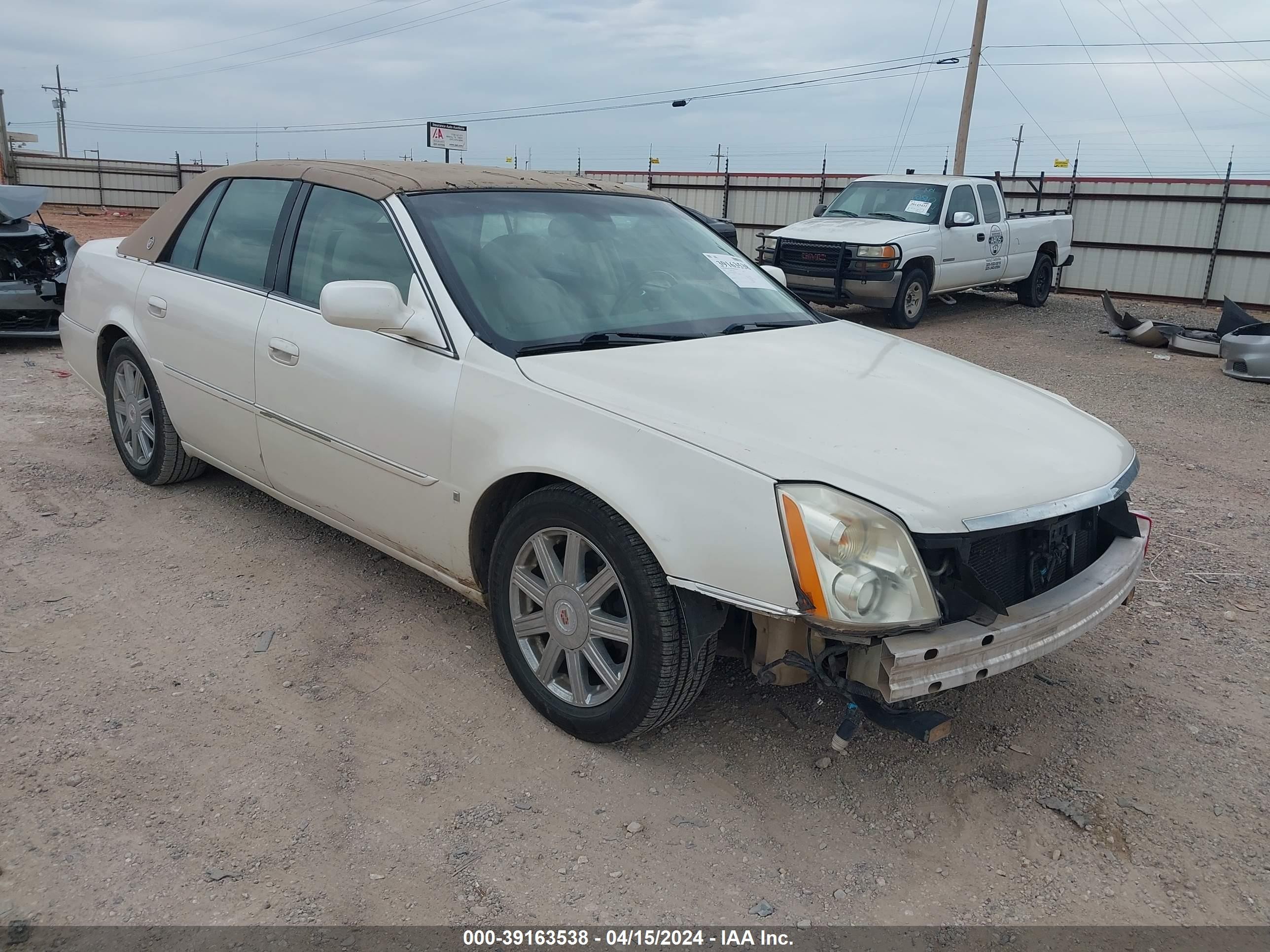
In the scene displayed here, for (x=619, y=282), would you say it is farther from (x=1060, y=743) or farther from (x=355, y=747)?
(x=1060, y=743)

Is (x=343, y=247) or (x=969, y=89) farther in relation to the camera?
(x=969, y=89)

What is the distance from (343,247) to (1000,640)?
2788 mm

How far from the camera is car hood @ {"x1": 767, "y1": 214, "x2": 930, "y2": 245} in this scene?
1206 centimetres

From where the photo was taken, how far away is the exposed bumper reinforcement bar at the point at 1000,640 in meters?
2.40

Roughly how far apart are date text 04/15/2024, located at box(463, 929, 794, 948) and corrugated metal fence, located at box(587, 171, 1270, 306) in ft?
57.3

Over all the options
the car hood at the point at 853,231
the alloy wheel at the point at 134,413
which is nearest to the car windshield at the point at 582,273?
the alloy wheel at the point at 134,413

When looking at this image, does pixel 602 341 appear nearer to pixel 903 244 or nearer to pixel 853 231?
pixel 903 244

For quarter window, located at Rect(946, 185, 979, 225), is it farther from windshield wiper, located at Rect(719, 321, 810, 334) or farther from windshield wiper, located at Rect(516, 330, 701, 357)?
windshield wiper, located at Rect(516, 330, 701, 357)

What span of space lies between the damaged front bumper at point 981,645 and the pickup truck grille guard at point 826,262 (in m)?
9.57

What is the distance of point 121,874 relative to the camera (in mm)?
2404

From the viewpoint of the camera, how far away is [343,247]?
3.76m

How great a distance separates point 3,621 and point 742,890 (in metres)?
2.99

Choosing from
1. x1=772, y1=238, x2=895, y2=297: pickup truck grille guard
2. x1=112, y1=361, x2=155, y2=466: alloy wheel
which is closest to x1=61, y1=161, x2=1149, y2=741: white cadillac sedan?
x1=112, y1=361, x2=155, y2=466: alloy wheel

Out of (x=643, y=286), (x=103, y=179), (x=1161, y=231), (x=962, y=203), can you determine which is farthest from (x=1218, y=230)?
(x=103, y=179)
